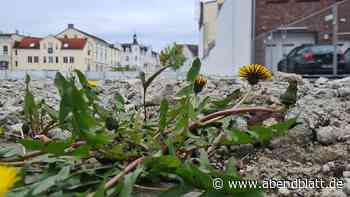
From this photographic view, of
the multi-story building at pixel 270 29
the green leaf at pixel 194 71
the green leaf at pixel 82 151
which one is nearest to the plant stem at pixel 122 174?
the green leaf at pixel 82 151

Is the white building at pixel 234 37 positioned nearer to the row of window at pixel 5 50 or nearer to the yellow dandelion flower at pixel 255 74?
the yellow dandelion flower at pixel 255 74

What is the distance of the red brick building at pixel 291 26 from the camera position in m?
10.4

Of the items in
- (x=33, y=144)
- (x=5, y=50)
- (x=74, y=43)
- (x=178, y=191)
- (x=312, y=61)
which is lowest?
(x=178, y=191)

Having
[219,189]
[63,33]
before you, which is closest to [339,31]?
[219,189]

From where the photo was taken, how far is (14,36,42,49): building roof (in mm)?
66688

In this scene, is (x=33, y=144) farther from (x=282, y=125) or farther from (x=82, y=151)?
(x=282, y=125)

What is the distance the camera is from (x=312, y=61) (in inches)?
424

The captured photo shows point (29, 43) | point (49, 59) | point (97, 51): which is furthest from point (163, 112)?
point (97, 51)

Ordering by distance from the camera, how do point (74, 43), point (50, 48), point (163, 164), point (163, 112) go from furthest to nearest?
point (50, 48) → point (74, 43) → point (163, 112) → point (163, 164)

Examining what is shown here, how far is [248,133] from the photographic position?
1.35 metres

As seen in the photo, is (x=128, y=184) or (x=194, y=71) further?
(x=194, y=71)

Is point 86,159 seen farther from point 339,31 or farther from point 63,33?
point 63,33

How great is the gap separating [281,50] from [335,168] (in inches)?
449

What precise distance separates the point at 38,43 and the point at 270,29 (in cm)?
5481
